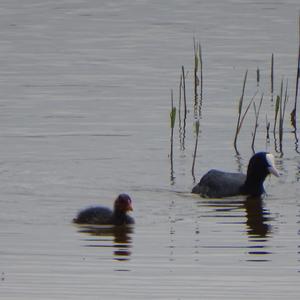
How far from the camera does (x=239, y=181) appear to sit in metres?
17.2

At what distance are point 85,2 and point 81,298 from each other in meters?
24.8

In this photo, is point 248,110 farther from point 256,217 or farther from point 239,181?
point 256,217

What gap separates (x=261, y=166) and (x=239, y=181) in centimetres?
34

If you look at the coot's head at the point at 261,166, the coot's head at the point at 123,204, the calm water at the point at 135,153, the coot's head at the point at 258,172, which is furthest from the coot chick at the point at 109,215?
the coot's head at the point at 261,166

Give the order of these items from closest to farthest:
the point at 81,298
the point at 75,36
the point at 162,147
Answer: the point at 81,298 → the point at 162,147 → the point at 75,36

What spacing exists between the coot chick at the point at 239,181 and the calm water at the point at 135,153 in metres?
0.16

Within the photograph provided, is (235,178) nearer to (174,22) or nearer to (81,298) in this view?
(81,298)

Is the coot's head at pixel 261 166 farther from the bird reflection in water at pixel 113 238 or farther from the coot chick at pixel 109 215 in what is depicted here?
the bird reflection in water at pixel 113 238

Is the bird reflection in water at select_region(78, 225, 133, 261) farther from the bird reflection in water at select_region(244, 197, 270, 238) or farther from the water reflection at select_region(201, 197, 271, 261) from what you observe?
the bird reflection in water at select_region(244, 197, 270, 238)

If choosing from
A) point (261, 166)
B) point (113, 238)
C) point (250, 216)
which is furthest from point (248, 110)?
point (113, 238)

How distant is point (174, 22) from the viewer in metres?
31.5

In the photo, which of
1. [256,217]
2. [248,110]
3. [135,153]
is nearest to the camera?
[256,217]

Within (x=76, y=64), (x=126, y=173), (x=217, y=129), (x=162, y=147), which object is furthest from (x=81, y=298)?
(x=76, y=64)

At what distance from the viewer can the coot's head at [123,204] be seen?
48.8 ft
